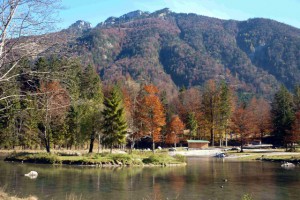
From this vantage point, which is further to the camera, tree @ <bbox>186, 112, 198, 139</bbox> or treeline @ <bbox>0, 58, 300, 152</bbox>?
tree @ <bbox>186, 112, 198, 139</bbox>

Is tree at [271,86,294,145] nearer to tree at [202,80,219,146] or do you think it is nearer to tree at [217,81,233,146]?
tree at [217,81,233,146]

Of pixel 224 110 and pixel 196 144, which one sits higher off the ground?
pixel 224 110

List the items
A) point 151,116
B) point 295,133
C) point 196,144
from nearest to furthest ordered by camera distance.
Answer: point 295,133, point 151,116, point 196,144

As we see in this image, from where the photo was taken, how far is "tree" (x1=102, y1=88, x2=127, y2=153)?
1949 inches

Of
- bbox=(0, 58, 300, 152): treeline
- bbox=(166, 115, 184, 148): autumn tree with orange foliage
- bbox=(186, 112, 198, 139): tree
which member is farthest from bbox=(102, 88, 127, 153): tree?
bbox=(186, 112, 198, 139): tree

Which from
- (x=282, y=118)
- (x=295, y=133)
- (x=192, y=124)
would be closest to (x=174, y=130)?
(x=192, y=124)

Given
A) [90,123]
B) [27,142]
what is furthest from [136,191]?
[27,142]

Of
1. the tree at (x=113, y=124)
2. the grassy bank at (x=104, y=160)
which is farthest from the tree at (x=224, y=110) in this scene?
the grassy bank at (x=104, y=160)

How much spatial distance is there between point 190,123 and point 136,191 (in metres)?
55.4

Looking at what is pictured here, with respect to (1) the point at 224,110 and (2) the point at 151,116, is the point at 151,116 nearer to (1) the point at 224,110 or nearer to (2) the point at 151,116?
(2) the point at 151,116

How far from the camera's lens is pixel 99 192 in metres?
21.8

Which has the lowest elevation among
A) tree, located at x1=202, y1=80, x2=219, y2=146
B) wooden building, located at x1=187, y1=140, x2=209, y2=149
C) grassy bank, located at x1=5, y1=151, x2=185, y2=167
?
grassy bank, located at x1=5, y1=151, x2=185, y2=167

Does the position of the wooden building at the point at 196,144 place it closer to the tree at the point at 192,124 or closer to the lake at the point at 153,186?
the tree at the point at 192,124

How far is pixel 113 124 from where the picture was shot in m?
49.6
